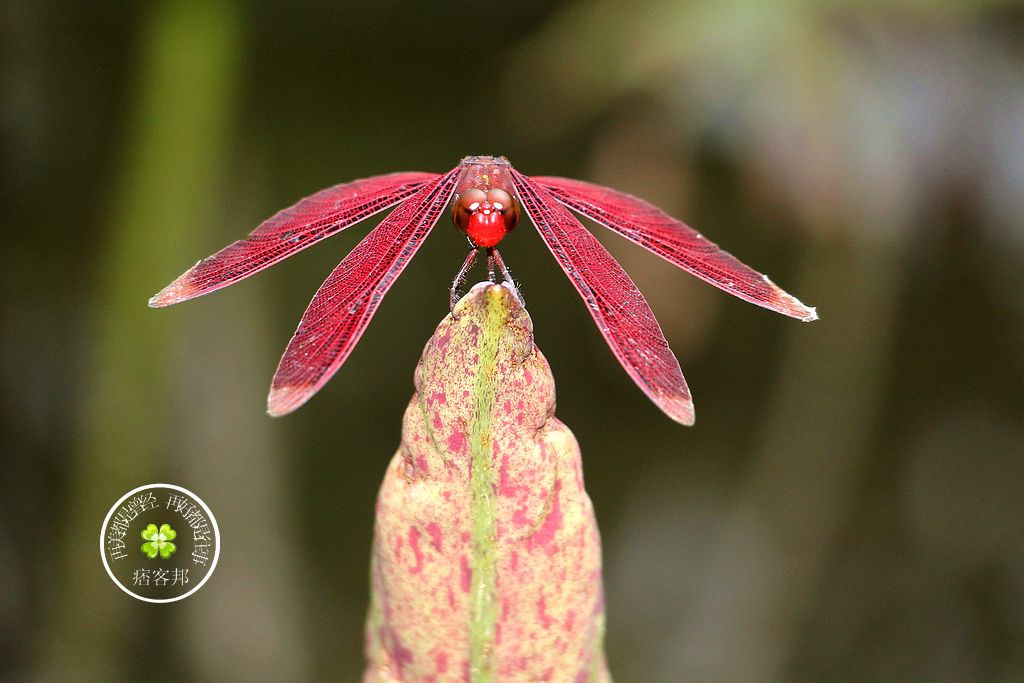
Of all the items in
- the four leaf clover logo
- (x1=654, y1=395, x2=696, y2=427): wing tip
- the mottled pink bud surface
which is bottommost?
the four leaf clover logo

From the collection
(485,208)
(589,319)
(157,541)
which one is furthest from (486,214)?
(589,319)

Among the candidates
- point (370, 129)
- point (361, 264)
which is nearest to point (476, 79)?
point (370, 129)

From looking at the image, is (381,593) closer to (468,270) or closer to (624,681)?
(468,270)

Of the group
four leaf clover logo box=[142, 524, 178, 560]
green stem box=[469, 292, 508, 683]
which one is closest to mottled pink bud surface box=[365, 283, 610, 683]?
green stem box=[469, 292, 508, 683]

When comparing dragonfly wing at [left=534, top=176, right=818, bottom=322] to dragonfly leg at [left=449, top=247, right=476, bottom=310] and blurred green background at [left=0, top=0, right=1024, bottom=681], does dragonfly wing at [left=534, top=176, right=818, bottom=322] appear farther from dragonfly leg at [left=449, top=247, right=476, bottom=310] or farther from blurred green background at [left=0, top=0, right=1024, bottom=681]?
blurred green background at [left=0, top=0, right=1024, bottom=681]

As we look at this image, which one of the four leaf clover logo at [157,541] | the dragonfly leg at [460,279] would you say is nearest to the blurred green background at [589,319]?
the four leaf clover logo at [157,541]

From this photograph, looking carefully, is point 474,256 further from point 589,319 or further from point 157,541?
point 589,319
